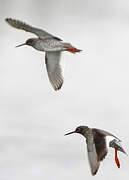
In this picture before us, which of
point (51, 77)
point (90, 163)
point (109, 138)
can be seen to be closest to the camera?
point (90, 163)

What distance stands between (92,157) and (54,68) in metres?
2.91

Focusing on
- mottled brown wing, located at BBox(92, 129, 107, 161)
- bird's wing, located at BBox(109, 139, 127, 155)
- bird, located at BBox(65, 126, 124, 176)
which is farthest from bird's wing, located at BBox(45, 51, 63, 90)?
bird's wing, located at BBox(109, 139, 127, 155)

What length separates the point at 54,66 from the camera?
16266mm

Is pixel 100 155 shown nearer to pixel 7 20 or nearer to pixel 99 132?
pixel 99 132

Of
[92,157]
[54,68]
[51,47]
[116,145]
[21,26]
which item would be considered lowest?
[92,157]

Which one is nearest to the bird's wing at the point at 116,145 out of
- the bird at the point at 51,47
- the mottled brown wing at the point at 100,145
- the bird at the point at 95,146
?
the bird at the point at 95,146

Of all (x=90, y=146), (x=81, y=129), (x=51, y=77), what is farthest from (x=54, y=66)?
(x=90, y=146)

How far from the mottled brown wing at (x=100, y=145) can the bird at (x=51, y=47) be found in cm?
136

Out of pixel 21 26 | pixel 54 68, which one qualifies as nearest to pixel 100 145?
pixel 54 68

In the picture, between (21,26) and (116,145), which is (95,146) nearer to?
(116,145)

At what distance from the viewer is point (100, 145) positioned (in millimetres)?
14492

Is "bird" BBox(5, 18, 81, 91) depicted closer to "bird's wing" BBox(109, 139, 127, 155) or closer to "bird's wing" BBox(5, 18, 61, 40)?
"bird's wing" BBox(5, 18, 61, 40)

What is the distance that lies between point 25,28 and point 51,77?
1.28 meters

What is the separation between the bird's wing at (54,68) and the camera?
15.8m
